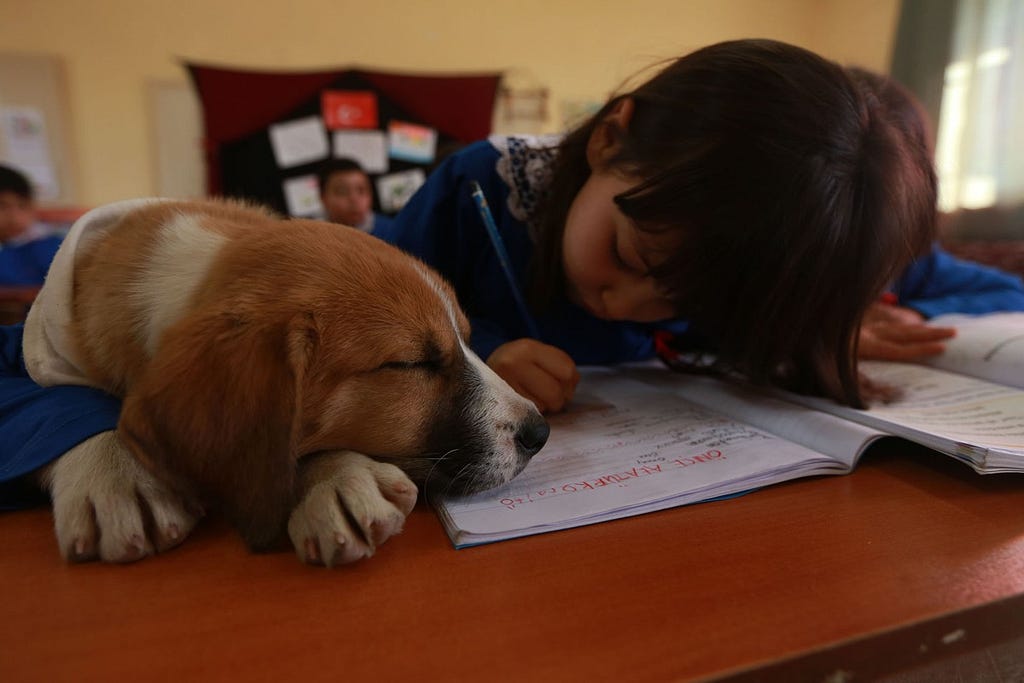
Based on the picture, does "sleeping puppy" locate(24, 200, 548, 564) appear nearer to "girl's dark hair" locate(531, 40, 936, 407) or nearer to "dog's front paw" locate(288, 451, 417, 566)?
"dog's front paw" locate(288, 451, 417, 566)

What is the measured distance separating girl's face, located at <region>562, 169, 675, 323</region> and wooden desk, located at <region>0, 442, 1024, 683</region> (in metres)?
0.45

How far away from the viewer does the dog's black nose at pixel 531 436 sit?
69cm

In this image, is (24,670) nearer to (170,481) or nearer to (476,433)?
(170,481)

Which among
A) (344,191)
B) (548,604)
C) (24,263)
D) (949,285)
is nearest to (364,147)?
(344,191)

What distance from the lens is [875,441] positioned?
2.67 ft

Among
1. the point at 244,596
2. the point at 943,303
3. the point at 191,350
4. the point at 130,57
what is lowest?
the point at 943,303

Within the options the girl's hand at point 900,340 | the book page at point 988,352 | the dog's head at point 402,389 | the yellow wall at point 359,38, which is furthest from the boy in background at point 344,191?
the dog's head at point 402,389

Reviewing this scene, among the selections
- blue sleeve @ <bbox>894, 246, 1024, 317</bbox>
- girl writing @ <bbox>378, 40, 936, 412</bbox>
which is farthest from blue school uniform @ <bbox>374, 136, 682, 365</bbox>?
blue sleeve @ <bbox>894, 246, 1024, 317</bbox>

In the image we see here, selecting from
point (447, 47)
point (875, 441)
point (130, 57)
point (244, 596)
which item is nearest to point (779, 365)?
point (875, 441)

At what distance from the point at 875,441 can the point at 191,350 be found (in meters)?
0.82

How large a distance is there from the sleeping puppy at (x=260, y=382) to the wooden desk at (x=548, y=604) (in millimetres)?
43

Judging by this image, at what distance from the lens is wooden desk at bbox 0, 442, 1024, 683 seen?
0.40m

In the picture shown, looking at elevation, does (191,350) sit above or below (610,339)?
above

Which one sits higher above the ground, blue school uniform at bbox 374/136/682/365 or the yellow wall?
the yellow wall
